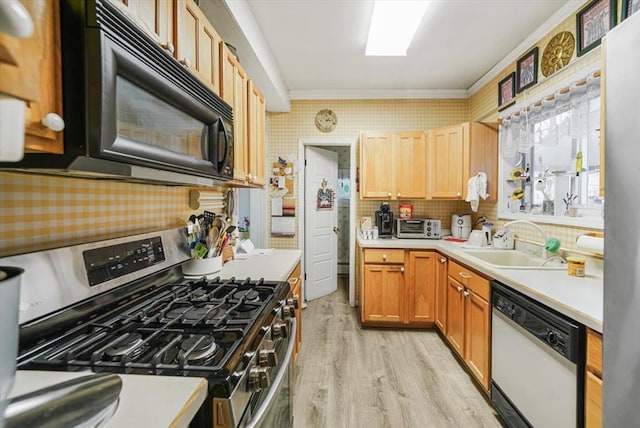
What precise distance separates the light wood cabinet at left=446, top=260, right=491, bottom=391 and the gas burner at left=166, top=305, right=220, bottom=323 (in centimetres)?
165

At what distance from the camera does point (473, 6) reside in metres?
2.08

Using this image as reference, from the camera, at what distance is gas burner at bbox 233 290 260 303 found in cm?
124

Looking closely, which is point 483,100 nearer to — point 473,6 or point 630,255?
point 473,6

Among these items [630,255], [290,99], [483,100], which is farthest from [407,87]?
[630,255]

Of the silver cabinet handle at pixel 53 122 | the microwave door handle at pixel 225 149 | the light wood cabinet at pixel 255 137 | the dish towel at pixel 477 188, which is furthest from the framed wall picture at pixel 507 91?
the silver cabinet handle at pixel 53 122

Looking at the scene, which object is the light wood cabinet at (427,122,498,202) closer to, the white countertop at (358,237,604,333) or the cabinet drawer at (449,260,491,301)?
the cabinet drawer at (449,260,491,301)

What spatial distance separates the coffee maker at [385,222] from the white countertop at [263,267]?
1.32 m

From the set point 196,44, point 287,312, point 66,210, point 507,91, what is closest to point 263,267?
point 287,312

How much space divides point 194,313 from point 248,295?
0.86 feet

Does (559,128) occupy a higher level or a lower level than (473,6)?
lower

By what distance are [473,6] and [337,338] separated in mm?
2892

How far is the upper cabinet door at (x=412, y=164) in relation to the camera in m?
3.33

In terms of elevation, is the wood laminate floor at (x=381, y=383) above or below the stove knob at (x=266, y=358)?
below

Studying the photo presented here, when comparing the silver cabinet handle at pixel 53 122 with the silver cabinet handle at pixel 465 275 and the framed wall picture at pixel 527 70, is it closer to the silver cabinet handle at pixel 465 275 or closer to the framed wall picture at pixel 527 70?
the silver cabinet handle at pixel 465 275
